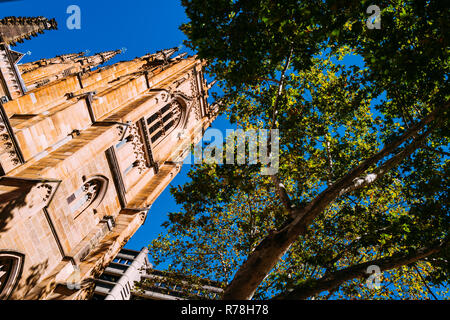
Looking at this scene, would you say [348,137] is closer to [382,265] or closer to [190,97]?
[382,265]

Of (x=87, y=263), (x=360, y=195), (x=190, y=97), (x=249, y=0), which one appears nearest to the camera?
(x=249, y=0)

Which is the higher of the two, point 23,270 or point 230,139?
point 230,139

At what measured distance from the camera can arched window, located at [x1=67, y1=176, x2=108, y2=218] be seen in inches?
458

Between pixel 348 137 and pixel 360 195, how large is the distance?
11.9 ft

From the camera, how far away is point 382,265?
485cm

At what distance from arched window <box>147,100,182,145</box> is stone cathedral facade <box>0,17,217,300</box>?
9 cm

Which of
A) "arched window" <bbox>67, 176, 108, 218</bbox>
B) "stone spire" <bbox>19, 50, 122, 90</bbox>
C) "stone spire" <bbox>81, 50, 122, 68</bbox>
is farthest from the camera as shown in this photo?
"stone spire" <bbox>81, 50, 122, 68</bbox>

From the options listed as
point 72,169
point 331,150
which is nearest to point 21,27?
point 72,169

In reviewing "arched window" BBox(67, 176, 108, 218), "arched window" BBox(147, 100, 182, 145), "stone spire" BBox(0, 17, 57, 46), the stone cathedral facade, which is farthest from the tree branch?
"stone spire" BBox(0, 17, 57, 46)

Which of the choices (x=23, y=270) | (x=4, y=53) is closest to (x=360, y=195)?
(x=23, y=270)

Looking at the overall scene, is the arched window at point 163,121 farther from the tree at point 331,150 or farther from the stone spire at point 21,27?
the stone spire at point 21,27

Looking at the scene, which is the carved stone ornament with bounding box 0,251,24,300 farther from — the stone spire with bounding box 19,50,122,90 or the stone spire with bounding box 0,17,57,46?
the stone spire with bounding box 19,50,122,90

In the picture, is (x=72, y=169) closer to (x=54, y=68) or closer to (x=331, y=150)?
(x=331, y=150)

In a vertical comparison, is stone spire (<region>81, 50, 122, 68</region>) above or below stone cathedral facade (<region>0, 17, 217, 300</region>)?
above
